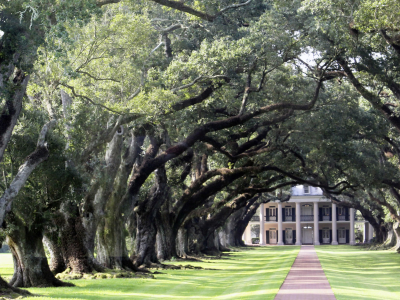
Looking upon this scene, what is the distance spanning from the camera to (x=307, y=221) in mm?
85125

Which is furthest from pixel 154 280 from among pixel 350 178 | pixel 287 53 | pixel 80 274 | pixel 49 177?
pixel 350 178

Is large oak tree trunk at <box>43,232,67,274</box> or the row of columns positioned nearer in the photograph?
large oak tree trunk at <box>43,232,67,274</box>

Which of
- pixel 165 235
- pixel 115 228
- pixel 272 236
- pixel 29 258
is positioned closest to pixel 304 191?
pixel 272 236

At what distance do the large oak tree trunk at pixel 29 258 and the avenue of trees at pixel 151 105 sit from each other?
37 mm

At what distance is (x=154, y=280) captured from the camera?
21.2 m

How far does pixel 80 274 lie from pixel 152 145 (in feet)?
23.5

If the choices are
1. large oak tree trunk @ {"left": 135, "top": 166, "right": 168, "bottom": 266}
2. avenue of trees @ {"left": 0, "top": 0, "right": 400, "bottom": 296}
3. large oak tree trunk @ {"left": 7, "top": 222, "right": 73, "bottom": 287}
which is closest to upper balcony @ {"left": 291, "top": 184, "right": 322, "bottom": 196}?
avenue of trees @ {"left": 0, "top": 0, "right": 400, "bottom": 296}

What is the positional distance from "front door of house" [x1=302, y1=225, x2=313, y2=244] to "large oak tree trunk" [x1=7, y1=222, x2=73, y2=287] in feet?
237

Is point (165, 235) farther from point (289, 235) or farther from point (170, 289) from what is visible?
point (289, 235)

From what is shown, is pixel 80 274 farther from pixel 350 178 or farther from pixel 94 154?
pixel 350 178

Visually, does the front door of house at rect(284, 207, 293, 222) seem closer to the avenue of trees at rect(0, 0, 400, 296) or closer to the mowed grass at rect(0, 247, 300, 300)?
the avenue of trees at rect(0, 0, 400, 296)

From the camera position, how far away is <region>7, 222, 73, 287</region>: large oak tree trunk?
16.8 meters

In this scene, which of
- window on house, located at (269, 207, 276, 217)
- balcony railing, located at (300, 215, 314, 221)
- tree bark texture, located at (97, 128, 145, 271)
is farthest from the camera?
window on house, located at (269, 207, 276, 217)

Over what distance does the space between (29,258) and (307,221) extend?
2835 inches
